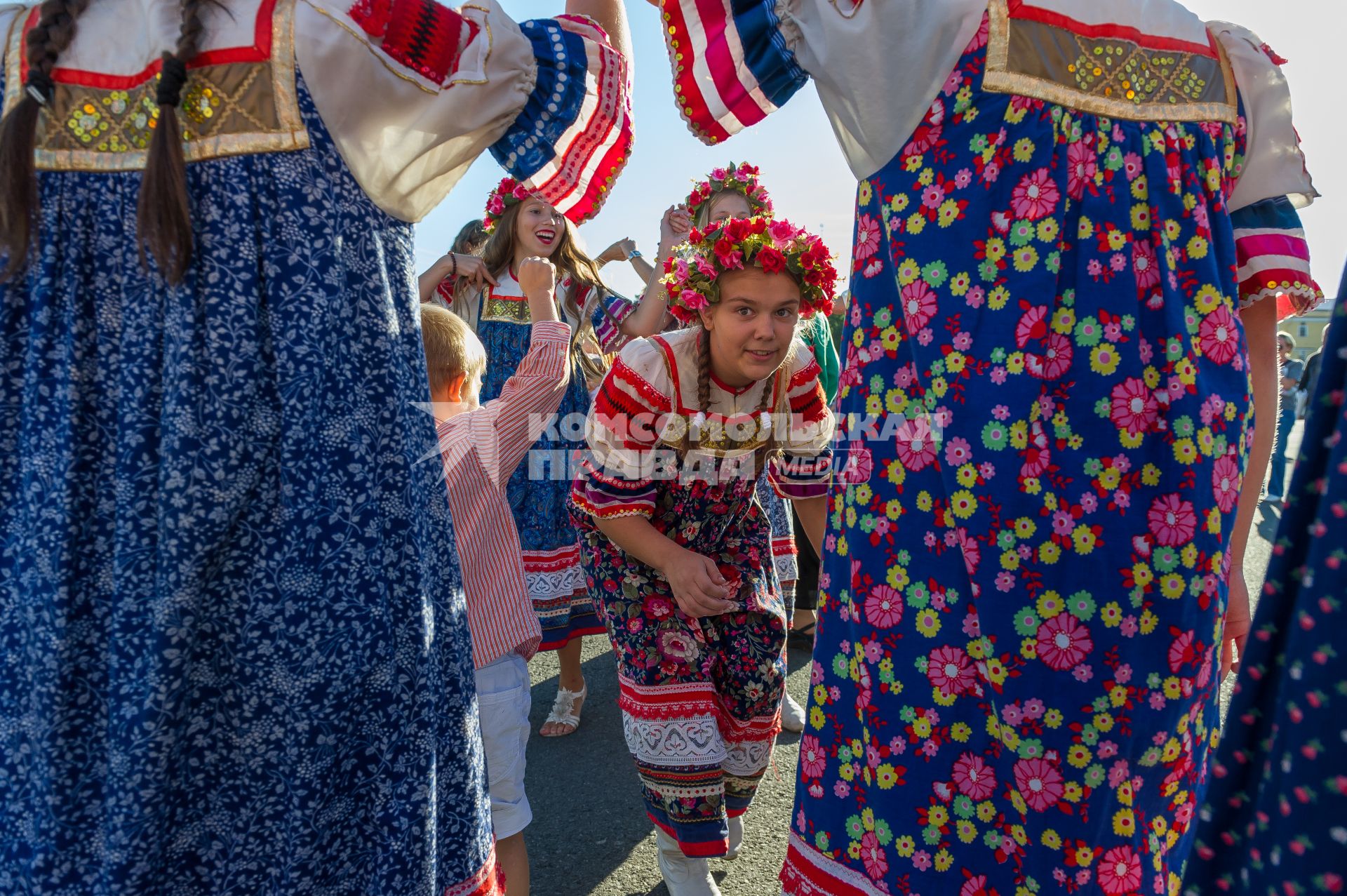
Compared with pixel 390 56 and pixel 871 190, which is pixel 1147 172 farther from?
pixel 390 56

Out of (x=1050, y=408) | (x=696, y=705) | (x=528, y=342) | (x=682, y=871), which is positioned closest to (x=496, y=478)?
(x=696, y=705)

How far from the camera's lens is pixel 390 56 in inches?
49.3

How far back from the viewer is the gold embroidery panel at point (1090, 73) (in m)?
1.24

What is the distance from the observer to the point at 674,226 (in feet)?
12.1

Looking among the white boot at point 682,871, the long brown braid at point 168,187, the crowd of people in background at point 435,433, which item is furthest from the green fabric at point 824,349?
the long brown braid at point 168,187

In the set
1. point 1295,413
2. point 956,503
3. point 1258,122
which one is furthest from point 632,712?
point 1295,413

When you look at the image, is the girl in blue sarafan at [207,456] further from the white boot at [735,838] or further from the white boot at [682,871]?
the white boot at [735,838]

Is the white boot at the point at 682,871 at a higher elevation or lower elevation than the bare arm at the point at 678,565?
lower

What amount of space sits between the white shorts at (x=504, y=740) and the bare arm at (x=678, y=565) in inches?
16.4

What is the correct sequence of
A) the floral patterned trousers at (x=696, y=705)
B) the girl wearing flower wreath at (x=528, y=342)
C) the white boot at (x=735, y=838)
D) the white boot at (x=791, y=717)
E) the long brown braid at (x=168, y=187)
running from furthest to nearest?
1. the girl wearing flower wreath at (x=528, y=342)
2. the white boot at (x=791, y=717)
3. the white boot at (x=735, y=838)
4. the floral patterned trousers at (x=696, y=705)
5. the long brown braid at (x=168, y=187)

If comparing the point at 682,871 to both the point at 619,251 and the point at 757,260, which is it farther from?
the point at 619,251

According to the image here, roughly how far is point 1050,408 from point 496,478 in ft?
4.30

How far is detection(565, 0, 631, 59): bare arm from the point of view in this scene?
5.13 ft

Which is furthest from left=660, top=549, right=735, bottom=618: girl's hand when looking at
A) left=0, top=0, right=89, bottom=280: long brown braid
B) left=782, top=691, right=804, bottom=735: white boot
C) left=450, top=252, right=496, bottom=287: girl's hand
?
left=450, top=252, right=496, bottom=287: girl's hand
